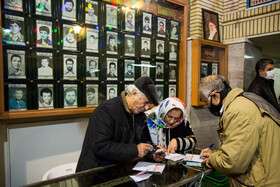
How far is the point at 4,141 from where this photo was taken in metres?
2.29

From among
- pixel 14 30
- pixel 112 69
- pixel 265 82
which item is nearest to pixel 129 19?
pixel 112 69

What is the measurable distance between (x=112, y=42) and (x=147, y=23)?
2.59ft

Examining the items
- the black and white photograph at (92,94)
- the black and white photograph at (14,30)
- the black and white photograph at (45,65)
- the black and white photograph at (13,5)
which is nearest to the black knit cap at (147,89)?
the black and white photograph at (92,94)

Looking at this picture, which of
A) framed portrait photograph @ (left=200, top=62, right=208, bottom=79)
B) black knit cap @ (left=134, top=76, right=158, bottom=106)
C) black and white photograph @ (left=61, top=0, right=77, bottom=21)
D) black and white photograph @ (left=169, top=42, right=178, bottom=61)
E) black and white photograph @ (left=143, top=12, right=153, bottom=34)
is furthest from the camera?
framed portrait photograph @ (left=200, top=62, right=208, bottom=79)

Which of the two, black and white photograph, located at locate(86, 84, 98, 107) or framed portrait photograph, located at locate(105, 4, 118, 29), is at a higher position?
framed portrait photograph, located at locate(105, 4, 118, 29)

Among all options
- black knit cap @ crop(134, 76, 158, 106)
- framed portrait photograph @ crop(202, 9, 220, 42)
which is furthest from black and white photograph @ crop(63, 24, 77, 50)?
framed portrait photograph @ crop(202, 9, 220, 42)

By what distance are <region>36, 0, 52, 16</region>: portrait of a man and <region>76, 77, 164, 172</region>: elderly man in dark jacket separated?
1544mm

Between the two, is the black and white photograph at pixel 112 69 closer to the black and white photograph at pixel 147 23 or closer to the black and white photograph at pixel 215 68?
the black and white photograph at pixel 147 23

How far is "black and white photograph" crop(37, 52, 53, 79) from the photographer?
247 centimetres

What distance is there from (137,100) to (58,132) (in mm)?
1452

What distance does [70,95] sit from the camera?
107 inches

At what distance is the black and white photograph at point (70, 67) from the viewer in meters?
2.65

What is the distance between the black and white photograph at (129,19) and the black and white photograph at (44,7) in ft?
3.76

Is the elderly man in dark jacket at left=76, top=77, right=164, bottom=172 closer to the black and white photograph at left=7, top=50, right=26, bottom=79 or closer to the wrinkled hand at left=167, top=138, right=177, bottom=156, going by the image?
the wrinkled hand at left=167, top=138, right=177, bottom=156
